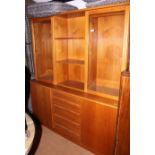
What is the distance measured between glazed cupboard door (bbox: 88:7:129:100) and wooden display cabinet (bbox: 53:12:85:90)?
233mm

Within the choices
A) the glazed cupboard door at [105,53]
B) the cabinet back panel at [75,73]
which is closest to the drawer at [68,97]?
the glazed cupboard door at [105,53]

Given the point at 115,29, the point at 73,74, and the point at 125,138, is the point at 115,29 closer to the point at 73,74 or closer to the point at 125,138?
the point at 73,74

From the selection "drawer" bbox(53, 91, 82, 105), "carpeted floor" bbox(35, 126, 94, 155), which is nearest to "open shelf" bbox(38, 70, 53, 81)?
"drawer" bbox(53, 91, 82, 105)

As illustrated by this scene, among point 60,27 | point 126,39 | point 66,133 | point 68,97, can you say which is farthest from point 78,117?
point 60,27

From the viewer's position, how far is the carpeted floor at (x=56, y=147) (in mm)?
1981

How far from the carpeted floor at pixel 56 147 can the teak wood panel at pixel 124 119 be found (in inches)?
30.4

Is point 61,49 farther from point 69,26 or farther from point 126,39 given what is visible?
point 126,39

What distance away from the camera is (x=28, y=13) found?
2.27m

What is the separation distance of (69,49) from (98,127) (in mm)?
1326

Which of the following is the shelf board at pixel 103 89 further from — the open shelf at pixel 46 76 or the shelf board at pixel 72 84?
the open shelf at pixel 46 76

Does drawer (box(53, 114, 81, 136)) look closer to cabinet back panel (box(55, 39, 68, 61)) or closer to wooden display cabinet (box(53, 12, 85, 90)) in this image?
wooden display cabinet (box(53, 12, 85, 90))
